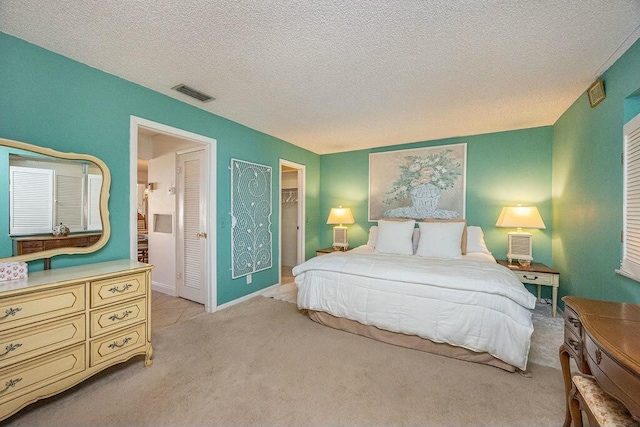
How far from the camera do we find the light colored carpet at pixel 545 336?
2109mm

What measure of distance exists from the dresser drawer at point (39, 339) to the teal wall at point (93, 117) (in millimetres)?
597

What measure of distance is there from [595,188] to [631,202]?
0.62 metres

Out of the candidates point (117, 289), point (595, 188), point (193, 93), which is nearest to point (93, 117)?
point (193, 93)

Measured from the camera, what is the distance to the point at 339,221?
4.55 meters

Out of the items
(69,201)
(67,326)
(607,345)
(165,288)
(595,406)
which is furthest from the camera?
(165,288)

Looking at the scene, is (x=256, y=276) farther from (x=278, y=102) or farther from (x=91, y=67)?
(x=91, y=67)

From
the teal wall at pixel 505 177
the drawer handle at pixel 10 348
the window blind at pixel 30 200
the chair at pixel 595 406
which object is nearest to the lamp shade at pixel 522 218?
the teal wall at pixel 505 177

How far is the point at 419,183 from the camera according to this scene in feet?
13.8

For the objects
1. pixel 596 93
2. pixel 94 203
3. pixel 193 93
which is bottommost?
pixel 94 203

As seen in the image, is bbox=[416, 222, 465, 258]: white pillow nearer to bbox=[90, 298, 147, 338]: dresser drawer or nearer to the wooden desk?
the wooden desk

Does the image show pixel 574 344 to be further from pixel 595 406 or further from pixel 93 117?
pixel 93 117

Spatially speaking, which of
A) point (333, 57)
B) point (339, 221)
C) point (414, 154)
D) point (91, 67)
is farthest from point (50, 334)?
point (414, 154)

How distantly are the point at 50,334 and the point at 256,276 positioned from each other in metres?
2.36

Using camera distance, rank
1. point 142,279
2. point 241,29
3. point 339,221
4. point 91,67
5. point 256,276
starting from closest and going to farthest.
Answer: point 241,29 < point 142,279 < point 91,67 < point 256,276 < point 339,221
